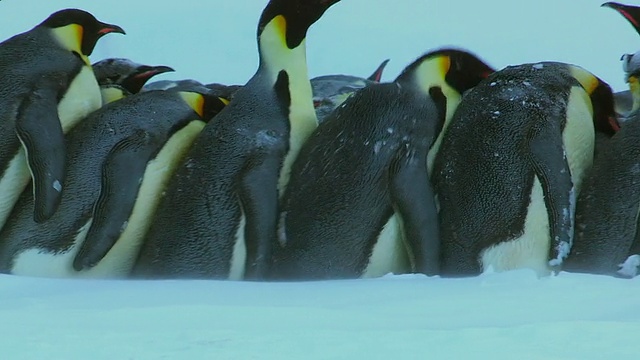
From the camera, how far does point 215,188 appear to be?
2.85 meters

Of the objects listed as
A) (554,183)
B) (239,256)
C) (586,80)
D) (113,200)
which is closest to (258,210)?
(239,256)

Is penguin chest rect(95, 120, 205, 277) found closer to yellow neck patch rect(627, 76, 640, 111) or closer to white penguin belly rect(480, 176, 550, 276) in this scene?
white penguin belly rect(480, 176, 550, 276)

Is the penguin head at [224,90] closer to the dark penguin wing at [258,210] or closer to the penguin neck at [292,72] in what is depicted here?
the penguin neck at [292,72]

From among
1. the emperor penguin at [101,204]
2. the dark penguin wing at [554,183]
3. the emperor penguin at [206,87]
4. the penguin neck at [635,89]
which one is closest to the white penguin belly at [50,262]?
the emperor penguin at [101,204]

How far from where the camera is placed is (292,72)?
3.13 metres

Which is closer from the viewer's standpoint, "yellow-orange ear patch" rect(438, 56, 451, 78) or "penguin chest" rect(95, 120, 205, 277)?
"penguin chest" rect(95, 120, 205, 277)

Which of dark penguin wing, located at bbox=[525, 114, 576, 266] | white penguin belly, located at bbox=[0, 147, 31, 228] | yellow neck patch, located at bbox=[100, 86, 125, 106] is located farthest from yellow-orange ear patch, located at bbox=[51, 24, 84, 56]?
dark penguin wing, located at bbox=[525, 114, 576, 266]

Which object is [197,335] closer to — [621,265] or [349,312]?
[349,312]

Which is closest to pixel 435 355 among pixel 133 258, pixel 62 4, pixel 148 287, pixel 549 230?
pixel 148 287

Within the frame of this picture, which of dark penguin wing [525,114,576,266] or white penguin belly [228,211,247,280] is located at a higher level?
dark penguin wing [525,114,576,266]

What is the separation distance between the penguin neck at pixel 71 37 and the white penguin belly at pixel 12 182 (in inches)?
15.7

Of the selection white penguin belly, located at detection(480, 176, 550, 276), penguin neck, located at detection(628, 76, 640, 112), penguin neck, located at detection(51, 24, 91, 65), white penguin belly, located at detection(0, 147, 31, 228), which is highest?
penguin neck, located at detection(51, 24, 91, 65)

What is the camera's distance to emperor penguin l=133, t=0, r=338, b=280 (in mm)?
2797

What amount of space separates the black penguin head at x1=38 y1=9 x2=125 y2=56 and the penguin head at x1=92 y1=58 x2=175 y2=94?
380 mm
